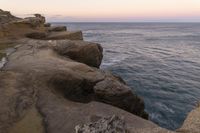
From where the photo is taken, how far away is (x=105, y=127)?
9.78 metres

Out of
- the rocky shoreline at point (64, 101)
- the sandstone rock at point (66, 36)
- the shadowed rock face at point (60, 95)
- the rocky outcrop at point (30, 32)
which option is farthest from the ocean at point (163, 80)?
the shadowed rock face at point (60, 95)

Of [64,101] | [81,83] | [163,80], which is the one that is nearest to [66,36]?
[163,80]

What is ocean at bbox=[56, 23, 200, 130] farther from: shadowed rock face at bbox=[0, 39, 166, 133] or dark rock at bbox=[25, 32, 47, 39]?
dark rock at bbox=[25, 32, 47, 39]

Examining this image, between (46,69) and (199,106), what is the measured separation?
8971 mm

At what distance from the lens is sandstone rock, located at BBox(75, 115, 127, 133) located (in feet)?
31.9

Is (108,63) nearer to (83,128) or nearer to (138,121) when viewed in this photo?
(138,121)

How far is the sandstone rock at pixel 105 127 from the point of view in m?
9.73

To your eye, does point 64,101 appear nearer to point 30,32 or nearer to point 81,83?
point 81,83

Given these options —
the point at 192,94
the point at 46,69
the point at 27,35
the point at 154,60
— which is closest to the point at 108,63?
the point at 154,60

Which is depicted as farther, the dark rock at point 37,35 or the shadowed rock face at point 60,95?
the dark rock at point 37,35

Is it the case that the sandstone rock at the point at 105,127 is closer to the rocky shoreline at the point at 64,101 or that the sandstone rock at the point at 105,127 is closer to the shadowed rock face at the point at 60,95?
the rocky shoreline at the point at 64,101

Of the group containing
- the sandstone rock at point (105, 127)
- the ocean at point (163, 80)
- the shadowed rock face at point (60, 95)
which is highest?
the sandstone rock at point (105, 127)

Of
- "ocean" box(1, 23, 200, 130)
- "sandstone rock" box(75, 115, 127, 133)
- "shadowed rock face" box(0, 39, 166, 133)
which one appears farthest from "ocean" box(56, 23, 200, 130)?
"sandstone rock" box(75, 115, 127, 133)

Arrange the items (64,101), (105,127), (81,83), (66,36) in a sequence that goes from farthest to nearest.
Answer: (66,36), (81,83), (64,101), (105,127)
